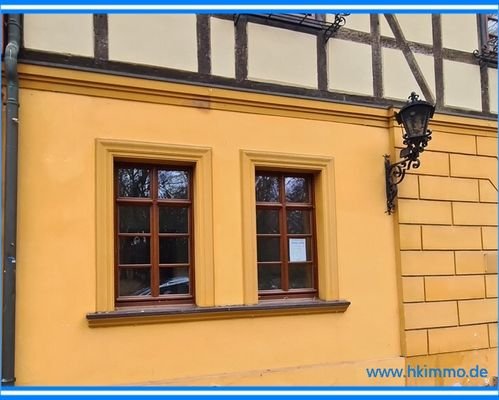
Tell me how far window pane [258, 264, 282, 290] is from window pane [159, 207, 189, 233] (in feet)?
3.06

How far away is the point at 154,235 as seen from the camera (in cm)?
563

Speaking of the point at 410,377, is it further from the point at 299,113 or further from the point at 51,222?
the point at 51,222

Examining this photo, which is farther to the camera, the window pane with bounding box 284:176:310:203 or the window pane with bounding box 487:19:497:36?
the window pane with bounding box 487:19:497:36

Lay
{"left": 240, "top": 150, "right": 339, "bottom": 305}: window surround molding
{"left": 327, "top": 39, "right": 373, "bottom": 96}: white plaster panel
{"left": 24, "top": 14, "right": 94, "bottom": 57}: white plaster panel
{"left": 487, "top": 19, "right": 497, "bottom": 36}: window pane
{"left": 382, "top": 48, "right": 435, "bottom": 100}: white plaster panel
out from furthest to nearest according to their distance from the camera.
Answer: {"left": 487, "top": 19, "right": 497, "bottom": 36}: window pane < {"left": 382, "top": 48, "right": 435, "bottom": 100}: white plaster panel < {"left": 327, "top": 39, "right": 373, "bottom": 96}: white plaster panel < {"left": 240, "top": 150, "right": 339, "bottom": 305}: window surround molding < {"left": 24, "top": 14, "right": 94, "bottom": 57}: white plaster panel

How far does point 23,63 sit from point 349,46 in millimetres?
3535

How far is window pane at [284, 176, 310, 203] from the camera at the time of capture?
6340 mm

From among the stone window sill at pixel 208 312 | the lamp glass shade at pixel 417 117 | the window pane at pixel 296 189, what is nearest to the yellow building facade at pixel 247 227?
the stone window sill at pixel 208 312

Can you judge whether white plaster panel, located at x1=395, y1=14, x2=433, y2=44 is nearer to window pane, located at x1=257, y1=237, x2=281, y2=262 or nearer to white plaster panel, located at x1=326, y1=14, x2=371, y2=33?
white plaster panel, located at x1=326, y1=14, x2=371, y2=33

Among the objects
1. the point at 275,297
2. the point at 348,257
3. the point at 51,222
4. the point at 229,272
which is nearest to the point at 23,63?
the point at 51,222

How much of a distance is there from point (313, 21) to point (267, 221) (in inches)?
90.4

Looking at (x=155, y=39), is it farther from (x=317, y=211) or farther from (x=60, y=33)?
(x=317, y=211)

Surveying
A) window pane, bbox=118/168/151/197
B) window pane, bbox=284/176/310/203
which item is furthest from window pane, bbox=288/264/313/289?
window pane, bbox=118/168/151/197

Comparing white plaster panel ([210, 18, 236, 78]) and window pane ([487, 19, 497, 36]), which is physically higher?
A: window pane ([487, 19, 497, 36])

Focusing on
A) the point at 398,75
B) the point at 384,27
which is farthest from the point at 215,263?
the point at 384,27
